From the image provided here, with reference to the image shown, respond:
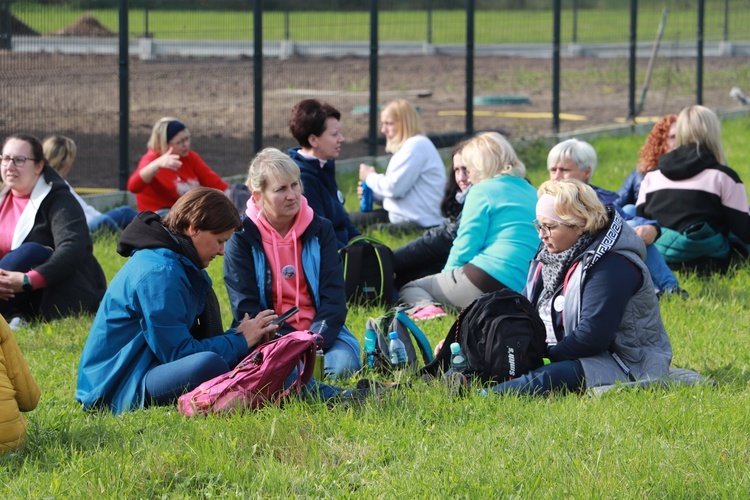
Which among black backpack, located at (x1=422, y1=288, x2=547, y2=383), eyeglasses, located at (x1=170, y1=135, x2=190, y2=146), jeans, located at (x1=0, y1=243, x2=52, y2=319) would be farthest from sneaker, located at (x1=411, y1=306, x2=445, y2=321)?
eyeglasses, located at (x1=170, y1=135, x2=190, y2=146)

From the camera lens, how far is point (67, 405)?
550cm

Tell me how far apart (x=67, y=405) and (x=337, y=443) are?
1.52 meters

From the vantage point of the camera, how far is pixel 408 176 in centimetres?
972

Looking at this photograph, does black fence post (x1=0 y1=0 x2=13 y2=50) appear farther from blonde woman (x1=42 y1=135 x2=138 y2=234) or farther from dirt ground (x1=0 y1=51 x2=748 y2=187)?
blonde woman (x1=42 y1=135 x2=138 y2=234)

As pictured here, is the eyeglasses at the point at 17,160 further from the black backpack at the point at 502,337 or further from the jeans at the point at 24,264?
the black backpack at the point at 502,337

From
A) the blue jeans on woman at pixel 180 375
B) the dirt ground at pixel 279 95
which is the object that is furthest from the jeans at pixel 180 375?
the dirt ground at pixel 279 95

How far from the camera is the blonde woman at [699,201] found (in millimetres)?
8203

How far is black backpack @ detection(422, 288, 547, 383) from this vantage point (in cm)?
554

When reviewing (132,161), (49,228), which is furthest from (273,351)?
(132,161)

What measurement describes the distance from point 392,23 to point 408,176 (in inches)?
362

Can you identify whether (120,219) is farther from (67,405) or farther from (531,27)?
(531,27)

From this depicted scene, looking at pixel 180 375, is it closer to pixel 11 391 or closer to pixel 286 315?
pixel 286 315

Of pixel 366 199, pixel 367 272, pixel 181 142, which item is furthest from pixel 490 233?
pixel 181 142

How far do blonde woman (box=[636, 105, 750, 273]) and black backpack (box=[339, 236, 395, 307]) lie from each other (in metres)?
2.27
